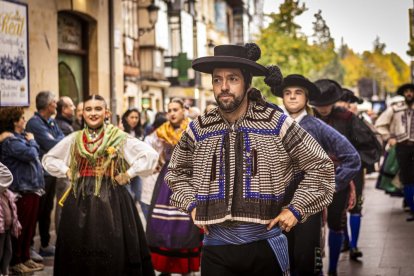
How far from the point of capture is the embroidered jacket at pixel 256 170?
4.66m

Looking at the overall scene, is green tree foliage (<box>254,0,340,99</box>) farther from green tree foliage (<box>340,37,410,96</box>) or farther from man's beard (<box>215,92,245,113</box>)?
green tree foliage (<box>340,37,410,96</box>)

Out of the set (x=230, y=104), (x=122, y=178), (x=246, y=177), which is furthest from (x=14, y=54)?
(x=246, y=177)

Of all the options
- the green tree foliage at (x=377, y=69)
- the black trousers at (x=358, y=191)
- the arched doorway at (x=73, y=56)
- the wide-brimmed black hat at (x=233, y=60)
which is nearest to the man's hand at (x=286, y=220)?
the wide-brimmed black hat at (x=233, y=60)

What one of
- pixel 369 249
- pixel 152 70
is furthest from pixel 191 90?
pixel 369 249

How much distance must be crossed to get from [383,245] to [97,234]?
4.68 meters

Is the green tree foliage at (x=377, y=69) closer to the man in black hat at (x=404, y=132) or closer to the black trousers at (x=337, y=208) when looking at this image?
the man in black hat at (x=404, y=132)

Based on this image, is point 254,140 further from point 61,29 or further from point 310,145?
point 61,29

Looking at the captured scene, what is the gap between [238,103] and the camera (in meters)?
4.73

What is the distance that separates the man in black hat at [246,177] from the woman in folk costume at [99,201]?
2.87 metres

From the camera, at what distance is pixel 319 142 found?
7387mm

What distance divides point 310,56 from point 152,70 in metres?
20.0

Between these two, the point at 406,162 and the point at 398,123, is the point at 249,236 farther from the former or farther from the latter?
the point at 398,123

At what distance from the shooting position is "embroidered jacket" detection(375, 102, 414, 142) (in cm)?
1325

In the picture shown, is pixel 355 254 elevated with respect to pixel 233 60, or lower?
lower
